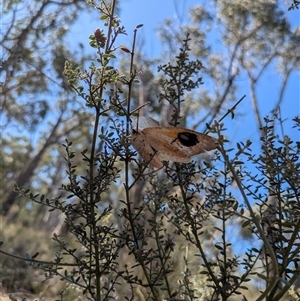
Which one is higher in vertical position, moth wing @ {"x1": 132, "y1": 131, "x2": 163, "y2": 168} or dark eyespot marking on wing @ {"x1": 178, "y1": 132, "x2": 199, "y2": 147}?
dark eyespot marking on wing @ {"x1": 178, "y1": 132, "x2": 199, "y2": 147}

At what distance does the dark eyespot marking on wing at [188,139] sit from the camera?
1.88ft

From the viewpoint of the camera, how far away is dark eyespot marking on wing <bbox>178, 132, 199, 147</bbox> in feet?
1.88

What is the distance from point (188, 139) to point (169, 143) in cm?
3

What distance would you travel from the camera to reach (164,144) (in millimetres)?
591

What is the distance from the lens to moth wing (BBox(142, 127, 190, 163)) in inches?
23.0

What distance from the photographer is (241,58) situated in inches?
289

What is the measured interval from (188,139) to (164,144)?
37mm

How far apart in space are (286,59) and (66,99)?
3.83m

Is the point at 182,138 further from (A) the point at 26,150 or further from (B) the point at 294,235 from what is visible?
(A) the point at 26,150

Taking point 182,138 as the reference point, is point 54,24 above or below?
above

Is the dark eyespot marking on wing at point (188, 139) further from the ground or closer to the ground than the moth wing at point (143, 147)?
further from the ground

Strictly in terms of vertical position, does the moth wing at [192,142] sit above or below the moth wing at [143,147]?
above

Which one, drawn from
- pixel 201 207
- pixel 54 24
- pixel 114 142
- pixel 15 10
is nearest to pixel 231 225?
pixel 201 207

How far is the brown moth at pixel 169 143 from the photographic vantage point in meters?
0.57
